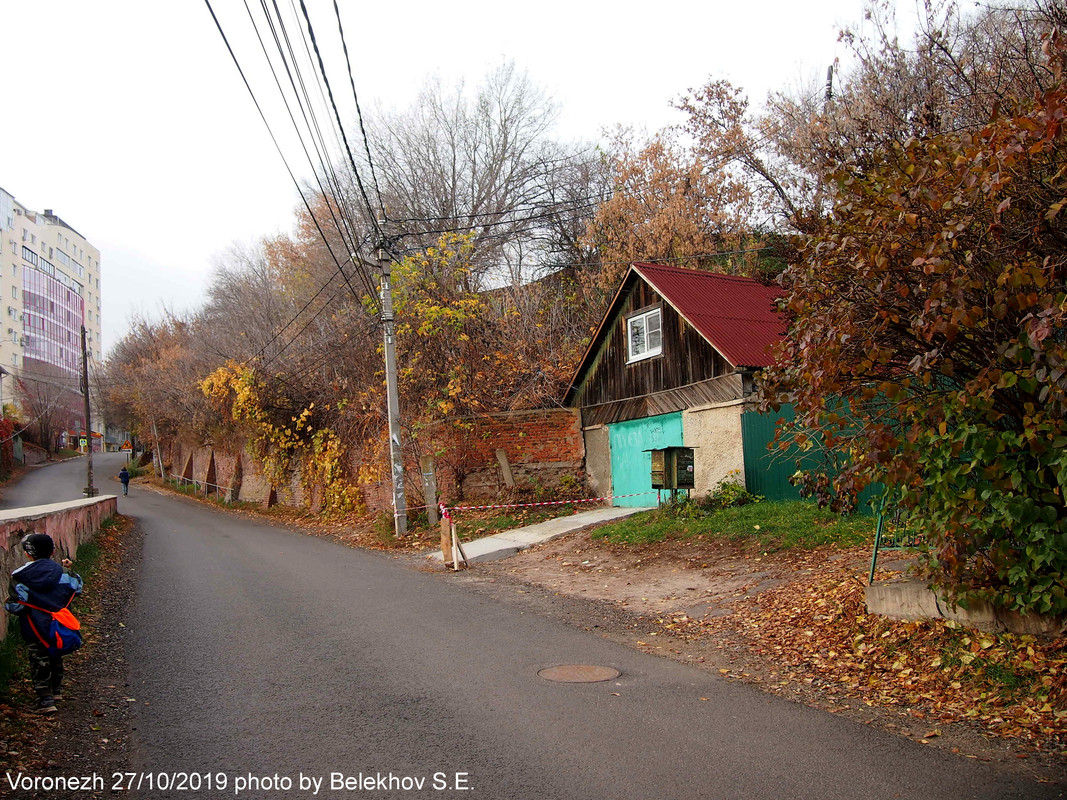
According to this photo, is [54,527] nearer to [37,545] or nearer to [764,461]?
[37,545]

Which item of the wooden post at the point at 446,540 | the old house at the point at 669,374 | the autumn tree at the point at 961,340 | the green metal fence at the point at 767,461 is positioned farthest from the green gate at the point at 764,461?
the autumn tree at the point at 961,340

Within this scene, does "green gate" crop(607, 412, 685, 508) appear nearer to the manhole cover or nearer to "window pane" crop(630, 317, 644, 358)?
"window pane" crop(630, 317, 644, 358)

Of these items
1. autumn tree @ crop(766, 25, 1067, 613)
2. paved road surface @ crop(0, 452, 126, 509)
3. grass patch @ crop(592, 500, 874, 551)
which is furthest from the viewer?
paved road surface @ crop(0, 452, 126, 509)

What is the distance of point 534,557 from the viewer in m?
14.1

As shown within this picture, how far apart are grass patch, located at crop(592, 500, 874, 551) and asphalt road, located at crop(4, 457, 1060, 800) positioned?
415 cm

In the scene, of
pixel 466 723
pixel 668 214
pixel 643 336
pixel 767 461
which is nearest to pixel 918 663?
pixel 466 723

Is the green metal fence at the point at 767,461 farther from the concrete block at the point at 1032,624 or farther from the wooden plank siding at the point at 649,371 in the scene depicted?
the concrete block at the point at 1032,624

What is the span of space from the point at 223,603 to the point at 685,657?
6641 millimetres

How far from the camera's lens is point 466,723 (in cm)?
564

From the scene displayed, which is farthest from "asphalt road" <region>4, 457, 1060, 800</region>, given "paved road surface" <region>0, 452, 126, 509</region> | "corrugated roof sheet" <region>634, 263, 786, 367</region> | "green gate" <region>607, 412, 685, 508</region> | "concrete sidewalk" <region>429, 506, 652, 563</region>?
"paved road surface" <region>0, 452, 126, 509</region>

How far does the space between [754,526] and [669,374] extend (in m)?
4.82

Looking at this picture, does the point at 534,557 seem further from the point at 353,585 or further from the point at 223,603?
the point at 223,603

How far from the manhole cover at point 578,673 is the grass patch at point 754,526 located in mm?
5074

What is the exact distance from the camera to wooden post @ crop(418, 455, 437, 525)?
60.5 ft
